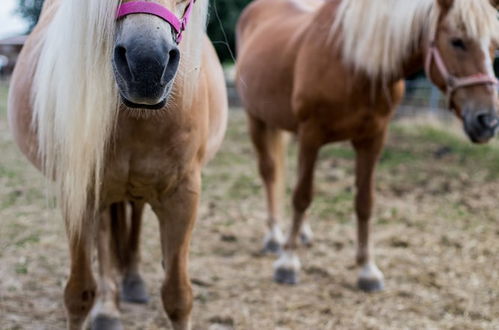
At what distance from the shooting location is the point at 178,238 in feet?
6.45

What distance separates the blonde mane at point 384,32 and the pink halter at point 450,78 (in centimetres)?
11

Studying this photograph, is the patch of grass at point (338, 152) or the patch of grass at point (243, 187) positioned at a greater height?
the patch of grass at point (243, 187)

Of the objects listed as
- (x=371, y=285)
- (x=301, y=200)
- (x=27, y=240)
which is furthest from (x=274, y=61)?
(x=27, y=240)

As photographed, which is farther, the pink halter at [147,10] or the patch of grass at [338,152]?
the patch of grass at [338,152]

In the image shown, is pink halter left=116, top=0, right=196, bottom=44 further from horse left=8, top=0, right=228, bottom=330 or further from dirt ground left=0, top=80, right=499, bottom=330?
dirt ground left=0, top=80, right=499, bottom=330

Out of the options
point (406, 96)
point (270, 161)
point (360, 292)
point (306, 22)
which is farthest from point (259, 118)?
point (406, 96)

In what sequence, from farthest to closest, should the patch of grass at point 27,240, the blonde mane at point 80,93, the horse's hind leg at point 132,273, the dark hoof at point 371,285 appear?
the patch of grass at point 27,240 → the dark hoof at point 371,285 → the horse's hind leg at point 132,273 → the blonde mane at point 80,93

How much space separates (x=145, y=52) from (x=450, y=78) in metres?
2.04

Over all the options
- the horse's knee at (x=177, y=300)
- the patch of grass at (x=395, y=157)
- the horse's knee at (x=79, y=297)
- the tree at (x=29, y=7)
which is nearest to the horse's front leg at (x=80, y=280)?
the horse's knee at (x=79, y=297)

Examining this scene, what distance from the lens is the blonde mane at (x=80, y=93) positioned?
4.75 ft

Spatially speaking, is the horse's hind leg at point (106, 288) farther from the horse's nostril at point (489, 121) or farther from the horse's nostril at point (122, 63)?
the horse's nostril at point (489, 121)

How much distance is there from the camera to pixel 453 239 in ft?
12.9

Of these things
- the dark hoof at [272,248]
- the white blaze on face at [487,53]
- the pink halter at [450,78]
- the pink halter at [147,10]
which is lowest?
the dark hoof at [272,248]

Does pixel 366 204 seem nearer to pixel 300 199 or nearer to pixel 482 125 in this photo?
pixel 300 199
